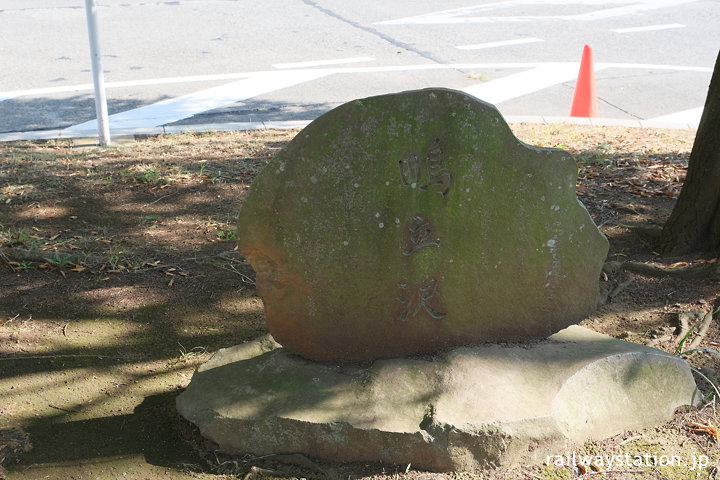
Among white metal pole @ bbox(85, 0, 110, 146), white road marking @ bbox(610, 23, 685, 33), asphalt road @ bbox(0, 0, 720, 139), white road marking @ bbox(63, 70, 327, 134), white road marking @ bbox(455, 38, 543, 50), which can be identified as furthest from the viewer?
white road marking @ bbox(610, 23, 685, 33)

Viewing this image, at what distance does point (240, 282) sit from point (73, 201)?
1.76 metres

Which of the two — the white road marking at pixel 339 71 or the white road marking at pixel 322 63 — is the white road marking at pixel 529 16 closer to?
the white road marking at pixel 322 63

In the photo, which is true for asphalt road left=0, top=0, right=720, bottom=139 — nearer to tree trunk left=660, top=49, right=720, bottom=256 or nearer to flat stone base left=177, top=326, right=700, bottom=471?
tree trunk left=660, top=49, right=720, bottom=256

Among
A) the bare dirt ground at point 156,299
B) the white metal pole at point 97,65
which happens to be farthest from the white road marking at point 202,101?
the bare dirt ground at point 156,299

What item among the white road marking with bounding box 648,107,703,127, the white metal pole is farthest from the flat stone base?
the white road marking with bounding box 648,107,703,127

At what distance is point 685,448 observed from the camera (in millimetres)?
2881

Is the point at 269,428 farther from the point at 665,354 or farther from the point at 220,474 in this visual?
the point at 665,354

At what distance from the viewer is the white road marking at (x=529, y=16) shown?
479 inches

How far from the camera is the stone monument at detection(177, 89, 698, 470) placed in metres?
2.75

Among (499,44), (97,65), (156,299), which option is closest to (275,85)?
(97,65)

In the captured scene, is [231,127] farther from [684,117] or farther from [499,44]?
[499,44]

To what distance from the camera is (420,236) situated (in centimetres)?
290

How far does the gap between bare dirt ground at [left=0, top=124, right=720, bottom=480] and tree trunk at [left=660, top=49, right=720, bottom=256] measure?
124 mm

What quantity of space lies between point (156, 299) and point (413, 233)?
1.79 meters
